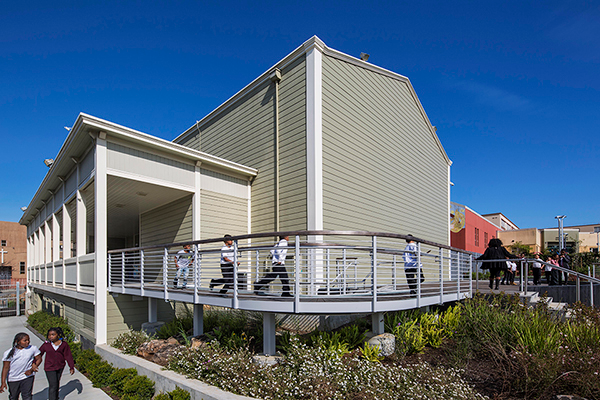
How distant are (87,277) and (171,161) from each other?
12.5 ft

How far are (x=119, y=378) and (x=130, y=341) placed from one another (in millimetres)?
1257

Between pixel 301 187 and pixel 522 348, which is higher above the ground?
pixel 301 187

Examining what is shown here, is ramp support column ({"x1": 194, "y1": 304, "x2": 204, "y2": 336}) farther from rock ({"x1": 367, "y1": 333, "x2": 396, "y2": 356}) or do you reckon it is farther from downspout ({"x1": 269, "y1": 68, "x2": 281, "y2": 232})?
rock ({"x1": 367, "y1": 333, "x2": 396, "y2": 356})

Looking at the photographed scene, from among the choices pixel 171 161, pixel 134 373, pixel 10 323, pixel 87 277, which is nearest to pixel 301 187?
pixel 171 161

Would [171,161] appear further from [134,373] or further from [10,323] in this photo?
[10,323]

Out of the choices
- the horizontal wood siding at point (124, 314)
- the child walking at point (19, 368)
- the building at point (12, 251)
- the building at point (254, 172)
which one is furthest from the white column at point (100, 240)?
the building at point (12, 251)

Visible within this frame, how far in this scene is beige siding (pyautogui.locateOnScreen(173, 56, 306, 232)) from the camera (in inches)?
384

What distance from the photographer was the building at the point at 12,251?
42812 millimetres

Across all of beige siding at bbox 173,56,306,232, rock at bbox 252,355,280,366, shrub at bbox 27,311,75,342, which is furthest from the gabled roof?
shrub at bbox 27,311,75,342

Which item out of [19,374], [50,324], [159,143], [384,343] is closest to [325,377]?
[384,343]

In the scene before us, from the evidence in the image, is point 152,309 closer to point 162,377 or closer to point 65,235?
point 162,377

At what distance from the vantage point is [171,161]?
998 cm

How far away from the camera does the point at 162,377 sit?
6.70 m

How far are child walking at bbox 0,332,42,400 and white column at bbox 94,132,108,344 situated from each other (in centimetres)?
271
